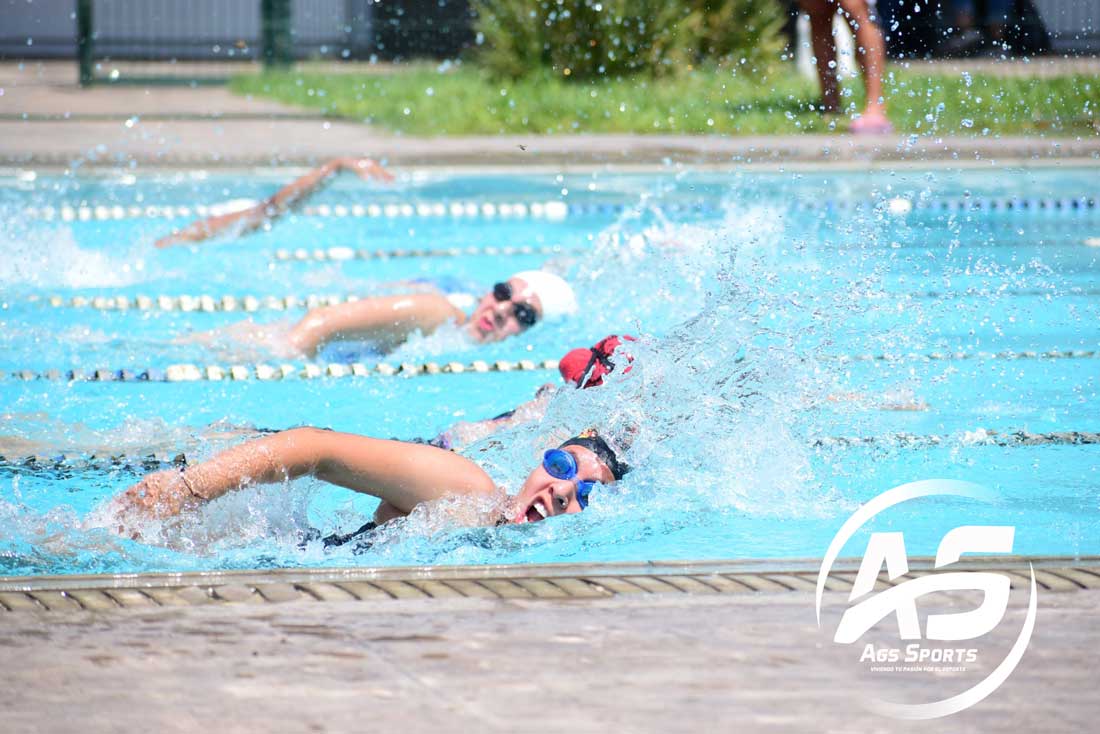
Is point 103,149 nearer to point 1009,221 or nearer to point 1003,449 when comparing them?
point 1009,221

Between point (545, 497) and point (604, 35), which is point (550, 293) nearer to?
point (545, 497)

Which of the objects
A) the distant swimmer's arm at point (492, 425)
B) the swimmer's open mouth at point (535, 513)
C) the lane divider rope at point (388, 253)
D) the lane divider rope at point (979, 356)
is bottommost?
the lane divider rope at point (388, 253)

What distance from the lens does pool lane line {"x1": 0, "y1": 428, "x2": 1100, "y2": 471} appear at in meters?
3.45

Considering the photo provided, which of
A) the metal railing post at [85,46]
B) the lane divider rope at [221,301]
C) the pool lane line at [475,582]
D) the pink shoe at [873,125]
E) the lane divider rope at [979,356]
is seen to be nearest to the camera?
the pool lane line at [475,582]

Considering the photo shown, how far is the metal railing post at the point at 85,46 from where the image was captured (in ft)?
43.4

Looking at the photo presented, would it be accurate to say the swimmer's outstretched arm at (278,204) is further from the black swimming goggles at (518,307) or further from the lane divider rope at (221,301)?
the black swimming goggles at (518,307)

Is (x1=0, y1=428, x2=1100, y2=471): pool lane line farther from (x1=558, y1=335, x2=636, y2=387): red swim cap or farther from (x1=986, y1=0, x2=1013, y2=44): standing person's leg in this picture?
(x1=986, y1=0, x2=1013, y2=44): standing person's leg

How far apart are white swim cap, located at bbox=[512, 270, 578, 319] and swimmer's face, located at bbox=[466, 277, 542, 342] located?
0.03 metres

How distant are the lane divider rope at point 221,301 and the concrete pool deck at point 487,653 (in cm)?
313

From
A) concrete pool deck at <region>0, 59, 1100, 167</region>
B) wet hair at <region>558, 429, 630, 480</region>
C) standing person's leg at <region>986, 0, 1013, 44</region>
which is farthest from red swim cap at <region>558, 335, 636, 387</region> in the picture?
standing person's leg at <region>986, 0, 1013, 44</region>

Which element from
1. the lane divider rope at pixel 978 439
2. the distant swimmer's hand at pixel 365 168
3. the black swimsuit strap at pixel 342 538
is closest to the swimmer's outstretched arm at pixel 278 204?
the distant swimmer's hand at pixel 365 168

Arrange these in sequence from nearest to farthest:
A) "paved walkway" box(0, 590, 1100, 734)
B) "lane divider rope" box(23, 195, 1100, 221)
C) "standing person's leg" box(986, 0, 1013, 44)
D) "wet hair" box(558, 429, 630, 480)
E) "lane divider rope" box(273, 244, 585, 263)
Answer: "paved walkway" box(0, 590, 1100, 734) → "wet hair" box(558, 429, 630, 480) → "lane divider rope" box(273, 244, 585, 263) → "lane divider rope" box(23, 195, 1100, 221) → "standing person's leg" box(986, 0, 1013, 44)

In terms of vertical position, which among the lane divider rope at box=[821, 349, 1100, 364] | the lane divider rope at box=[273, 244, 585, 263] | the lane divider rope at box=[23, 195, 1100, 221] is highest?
the lane divider rope at box=[821, 349, 1100, 364]

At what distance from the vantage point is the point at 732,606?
7.50 ft
